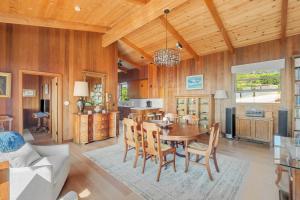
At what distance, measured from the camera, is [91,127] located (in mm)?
4625

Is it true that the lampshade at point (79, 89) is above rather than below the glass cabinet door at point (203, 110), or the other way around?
above

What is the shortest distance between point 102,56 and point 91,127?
7.64 ft

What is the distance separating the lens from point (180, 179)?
249 centimetres

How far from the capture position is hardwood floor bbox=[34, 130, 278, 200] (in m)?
2.11

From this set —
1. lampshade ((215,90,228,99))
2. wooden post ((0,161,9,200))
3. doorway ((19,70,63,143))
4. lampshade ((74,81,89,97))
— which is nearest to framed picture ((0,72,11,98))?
lampshade ((74,81,89,97))

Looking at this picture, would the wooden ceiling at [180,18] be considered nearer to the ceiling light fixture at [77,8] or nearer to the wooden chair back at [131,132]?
the ceiling light fixture at [77,8]

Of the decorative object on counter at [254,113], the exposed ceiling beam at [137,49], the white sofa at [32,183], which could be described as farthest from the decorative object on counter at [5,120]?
the decorative object on counter at [254,113]

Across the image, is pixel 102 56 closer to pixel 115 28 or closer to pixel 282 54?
pixel 115 28

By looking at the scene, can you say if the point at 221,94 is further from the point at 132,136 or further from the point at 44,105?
the point at 44,105

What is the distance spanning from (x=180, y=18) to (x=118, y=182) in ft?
13.6

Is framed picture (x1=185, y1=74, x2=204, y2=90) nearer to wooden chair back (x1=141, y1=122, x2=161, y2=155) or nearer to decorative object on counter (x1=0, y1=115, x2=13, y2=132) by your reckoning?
wooden chair back (x1=141, y1=122, x2=161, y2=155)

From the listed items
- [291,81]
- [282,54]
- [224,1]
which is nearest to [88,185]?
[224,1]

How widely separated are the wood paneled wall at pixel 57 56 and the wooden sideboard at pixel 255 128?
13.4 feet

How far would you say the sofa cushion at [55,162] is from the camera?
75.3 inches
